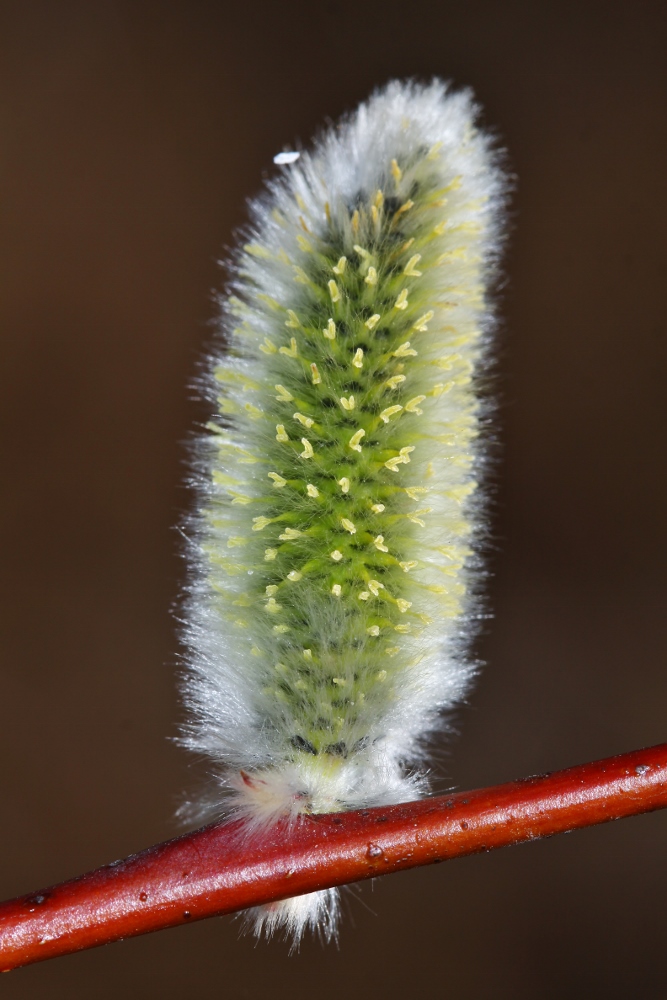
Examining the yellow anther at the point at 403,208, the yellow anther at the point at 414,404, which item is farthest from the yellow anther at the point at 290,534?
the yellow anther at the point at 403,208

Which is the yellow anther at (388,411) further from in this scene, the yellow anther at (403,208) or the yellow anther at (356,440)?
the yellow anther at (403,208)

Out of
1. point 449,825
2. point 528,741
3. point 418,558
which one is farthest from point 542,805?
point 528,741

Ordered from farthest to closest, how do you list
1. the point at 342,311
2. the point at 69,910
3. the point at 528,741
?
1. the point at 528,741
2. the point at 342,311
3. the point at 69,910

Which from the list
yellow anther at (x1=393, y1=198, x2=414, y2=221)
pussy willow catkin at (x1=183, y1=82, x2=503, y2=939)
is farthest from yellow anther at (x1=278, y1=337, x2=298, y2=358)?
yellow anther at (x1=393, y1=198, x2=414, y2=221)

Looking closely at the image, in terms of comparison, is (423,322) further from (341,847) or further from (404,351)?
(341,847)

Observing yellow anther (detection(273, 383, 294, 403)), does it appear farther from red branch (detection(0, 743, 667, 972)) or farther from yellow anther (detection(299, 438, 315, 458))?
red branch (detection(0, 743, 667, 972))

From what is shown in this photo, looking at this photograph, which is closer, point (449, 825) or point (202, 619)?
point (449, 825)

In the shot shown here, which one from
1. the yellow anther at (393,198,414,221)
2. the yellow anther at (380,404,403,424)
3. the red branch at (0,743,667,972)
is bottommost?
the red branch at (0,743,667,972)

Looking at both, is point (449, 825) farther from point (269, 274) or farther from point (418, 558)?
point (269, 274)
